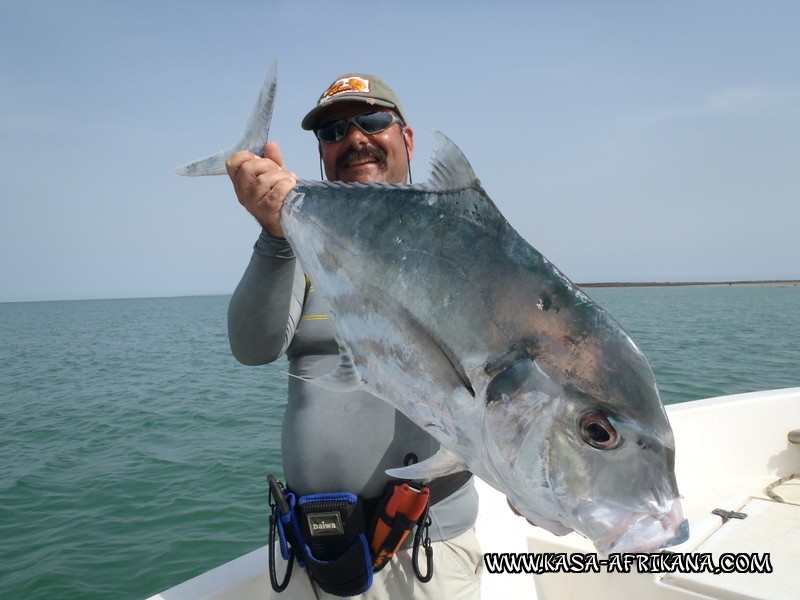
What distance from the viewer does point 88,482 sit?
8.45 metres

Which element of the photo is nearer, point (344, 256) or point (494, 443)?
point (494, 443)

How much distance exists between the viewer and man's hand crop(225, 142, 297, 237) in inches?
77.2

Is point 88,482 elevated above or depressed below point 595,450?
below

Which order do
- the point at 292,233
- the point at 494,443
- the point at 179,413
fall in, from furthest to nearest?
1. the point at 179,413
2. the point at 292,233
3. the point at 494,443

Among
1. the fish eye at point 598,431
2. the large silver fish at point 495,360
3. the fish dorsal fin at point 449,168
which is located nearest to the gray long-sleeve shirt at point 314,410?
the large silver fish at point 495,360

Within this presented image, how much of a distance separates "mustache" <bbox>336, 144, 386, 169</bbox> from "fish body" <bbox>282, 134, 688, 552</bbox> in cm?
85

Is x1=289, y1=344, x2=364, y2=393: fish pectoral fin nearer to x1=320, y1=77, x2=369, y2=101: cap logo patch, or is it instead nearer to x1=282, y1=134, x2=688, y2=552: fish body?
x1=282, y1=134, x2=688, y2=552: fish body

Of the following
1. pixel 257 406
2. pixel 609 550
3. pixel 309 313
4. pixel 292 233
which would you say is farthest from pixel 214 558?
pixel 257 406

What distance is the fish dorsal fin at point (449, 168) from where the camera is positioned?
1.67 m

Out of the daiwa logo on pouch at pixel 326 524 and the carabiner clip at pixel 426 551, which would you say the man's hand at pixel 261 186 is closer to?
the daiwa logo on pouch at pixel 326 524

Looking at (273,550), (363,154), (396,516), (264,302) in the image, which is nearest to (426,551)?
(396,516)

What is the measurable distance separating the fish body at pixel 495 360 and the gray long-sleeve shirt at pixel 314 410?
399 millimetres

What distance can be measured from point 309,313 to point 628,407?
1497 mm

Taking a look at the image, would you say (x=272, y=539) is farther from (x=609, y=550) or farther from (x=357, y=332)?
(x=609, y=550)
